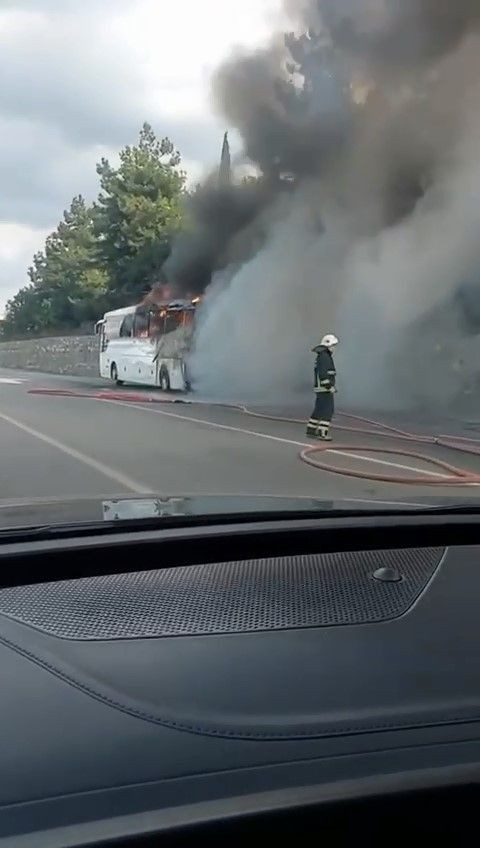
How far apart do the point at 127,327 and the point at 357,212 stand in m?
8.13

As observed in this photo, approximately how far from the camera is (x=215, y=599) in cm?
179

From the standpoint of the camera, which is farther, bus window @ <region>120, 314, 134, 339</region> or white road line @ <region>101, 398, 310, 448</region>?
bus window @ <region>120, 314, 134, 339</region>

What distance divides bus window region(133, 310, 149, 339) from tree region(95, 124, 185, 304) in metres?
13.6

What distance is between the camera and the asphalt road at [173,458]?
788 centimetres

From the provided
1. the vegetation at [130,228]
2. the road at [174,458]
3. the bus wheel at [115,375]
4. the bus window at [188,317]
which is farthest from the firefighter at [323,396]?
the vegetation at [130,228]

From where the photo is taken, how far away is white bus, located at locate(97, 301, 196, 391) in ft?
81.0

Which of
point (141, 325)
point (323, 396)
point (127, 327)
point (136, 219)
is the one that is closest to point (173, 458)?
point (323, 396)

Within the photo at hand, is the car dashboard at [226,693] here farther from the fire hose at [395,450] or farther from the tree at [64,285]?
the tree at [64,285]

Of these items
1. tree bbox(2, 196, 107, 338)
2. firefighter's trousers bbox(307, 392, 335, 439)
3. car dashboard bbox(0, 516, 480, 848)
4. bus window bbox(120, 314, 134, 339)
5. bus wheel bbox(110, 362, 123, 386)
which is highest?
tree bbox(2, 196, 107, 338)

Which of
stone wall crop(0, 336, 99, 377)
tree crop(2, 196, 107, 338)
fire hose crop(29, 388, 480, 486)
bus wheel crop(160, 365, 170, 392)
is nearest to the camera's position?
fire hose crop(29, 388, 480, 486)

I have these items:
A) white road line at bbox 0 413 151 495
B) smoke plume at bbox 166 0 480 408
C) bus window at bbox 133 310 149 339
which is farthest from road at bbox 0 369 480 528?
bus window at bbox 133 310 149 339

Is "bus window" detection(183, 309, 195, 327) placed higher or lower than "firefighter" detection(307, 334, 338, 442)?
higher

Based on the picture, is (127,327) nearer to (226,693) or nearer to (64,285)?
(226,693)

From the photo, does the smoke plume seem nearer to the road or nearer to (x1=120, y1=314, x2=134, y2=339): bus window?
(x1=120, y1=314, x2=134, y2=339): bus window
